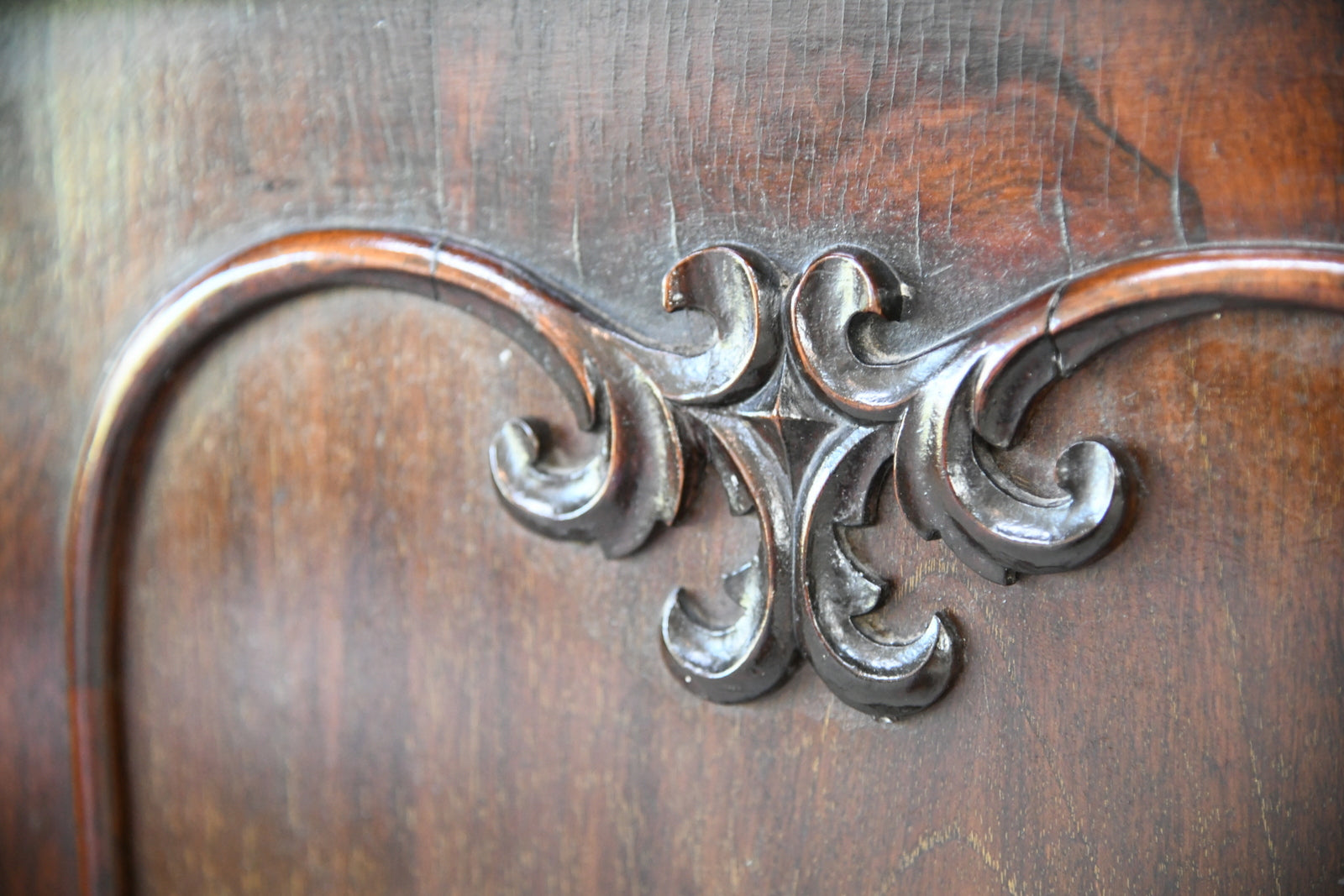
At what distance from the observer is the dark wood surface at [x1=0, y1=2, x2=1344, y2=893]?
0.80ft

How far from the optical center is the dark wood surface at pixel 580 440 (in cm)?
24

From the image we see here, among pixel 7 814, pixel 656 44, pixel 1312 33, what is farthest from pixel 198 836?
pixel 1312 33

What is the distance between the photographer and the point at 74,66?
370mm

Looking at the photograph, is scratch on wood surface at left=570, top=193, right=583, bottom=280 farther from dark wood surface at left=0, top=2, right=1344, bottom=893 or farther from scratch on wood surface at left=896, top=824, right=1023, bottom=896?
scratch on wood surface at left=896, top=824, right=1023, bottom=896

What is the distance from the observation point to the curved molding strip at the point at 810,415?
0.25 m

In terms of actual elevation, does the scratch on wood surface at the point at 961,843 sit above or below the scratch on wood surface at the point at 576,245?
below

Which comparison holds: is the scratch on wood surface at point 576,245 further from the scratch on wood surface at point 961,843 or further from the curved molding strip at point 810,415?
the scratch on wood surface at point 961,843

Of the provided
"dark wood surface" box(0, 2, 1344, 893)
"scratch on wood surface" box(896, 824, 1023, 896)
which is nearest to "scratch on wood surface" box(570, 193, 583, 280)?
"dark wood surface" box(0, 2, 1344, 893)

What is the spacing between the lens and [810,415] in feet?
0.93

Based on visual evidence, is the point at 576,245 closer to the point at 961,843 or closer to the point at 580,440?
the point at 580,440

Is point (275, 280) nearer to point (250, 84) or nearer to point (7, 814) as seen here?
point (250, 84)

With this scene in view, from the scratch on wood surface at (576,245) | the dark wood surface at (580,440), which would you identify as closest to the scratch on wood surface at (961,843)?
the dark wood surface at (580,440)

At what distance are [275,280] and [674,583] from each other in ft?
0.56

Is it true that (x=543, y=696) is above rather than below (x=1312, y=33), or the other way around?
below
